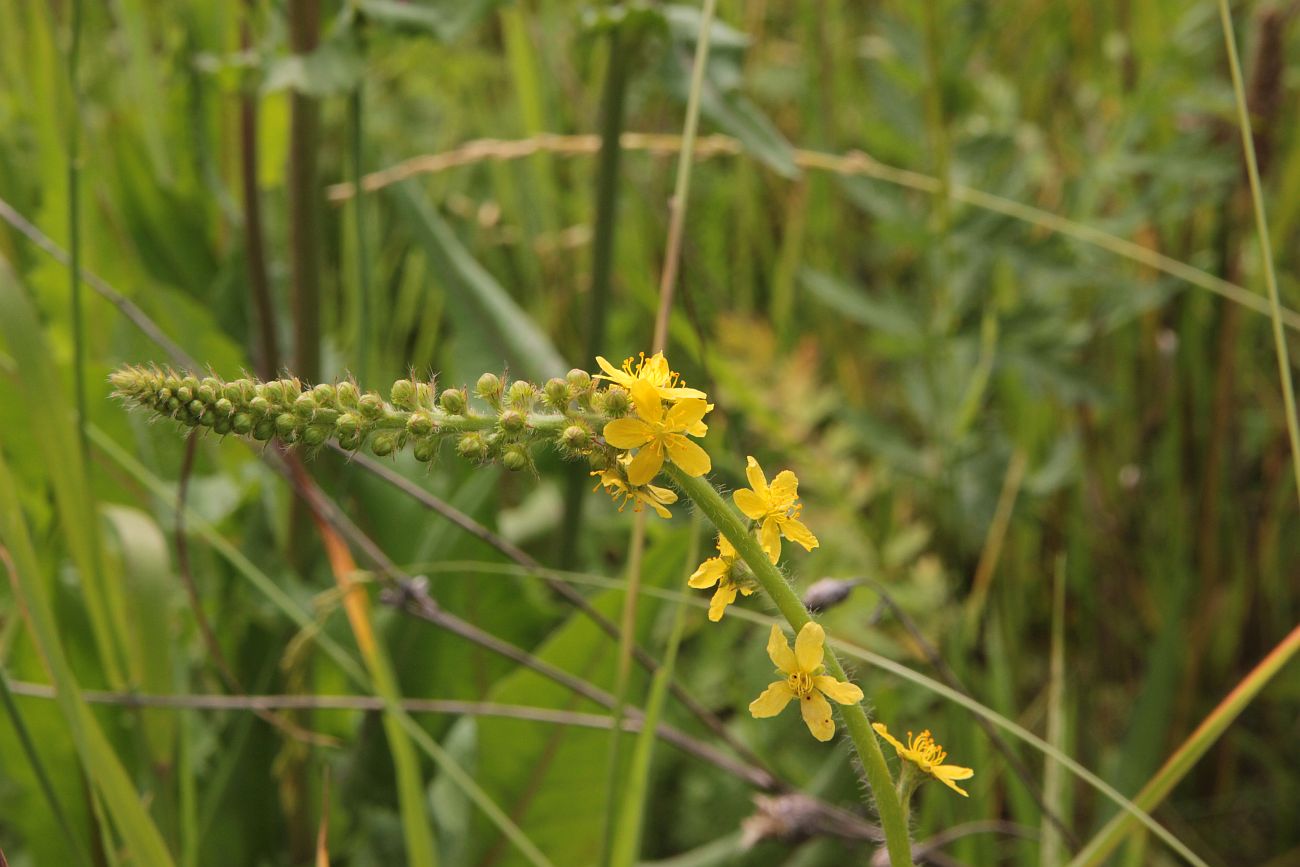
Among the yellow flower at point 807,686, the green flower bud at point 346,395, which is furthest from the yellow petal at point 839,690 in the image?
the green flower bud at point 346,395

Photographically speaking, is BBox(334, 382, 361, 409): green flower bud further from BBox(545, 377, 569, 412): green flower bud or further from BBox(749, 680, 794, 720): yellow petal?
BBox(749, 680, 794, 720): yellow petal

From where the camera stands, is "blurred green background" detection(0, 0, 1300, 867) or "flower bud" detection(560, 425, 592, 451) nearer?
"flower bud" detection(560, 425, 592, 451)

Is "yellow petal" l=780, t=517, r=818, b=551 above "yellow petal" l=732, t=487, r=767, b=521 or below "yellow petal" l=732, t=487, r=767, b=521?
below

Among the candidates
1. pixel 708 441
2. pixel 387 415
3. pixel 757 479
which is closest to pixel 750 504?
pixel 757 479

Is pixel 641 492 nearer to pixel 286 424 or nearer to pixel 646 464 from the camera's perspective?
pixel 646 464

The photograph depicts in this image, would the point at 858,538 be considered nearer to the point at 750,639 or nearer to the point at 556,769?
the point at 750,639

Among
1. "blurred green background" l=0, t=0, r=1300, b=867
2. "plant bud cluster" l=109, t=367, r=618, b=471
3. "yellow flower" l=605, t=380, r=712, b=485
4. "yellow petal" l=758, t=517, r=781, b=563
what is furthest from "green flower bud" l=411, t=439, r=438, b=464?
"blurred green background" l=0, t=0, r=1300, b=867
